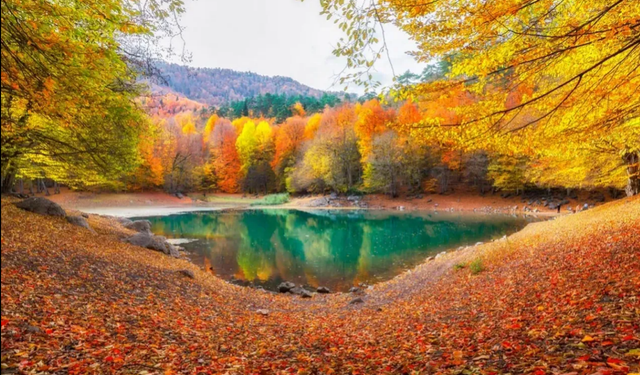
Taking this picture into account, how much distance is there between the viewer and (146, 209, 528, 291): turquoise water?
15.5 m

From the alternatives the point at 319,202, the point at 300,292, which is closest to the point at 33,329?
the point at 300,292

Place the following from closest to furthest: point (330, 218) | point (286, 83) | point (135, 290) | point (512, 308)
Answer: point (512, 308) < point (135, 290) < point (330, 218) < point (286, 83)

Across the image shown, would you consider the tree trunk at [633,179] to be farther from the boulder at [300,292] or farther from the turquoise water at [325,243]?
the boulder at [300,292]

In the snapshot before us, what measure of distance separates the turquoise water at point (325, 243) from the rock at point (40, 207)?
6.22 meters

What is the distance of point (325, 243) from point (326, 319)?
14.5 metres

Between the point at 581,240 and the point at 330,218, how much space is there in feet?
91.4

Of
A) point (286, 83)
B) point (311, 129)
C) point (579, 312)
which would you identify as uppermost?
point (286, 83)

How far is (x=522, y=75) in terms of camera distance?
16.4 feet

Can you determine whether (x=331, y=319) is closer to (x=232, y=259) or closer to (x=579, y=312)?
(x=579, y=312)

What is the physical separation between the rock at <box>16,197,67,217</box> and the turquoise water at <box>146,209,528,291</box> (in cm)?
622

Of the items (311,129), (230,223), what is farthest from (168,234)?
(311,129)

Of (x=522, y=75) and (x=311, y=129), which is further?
(x=311, y=129)

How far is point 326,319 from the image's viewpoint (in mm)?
8102

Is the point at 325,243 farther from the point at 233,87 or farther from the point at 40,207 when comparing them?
the point at 233,87
